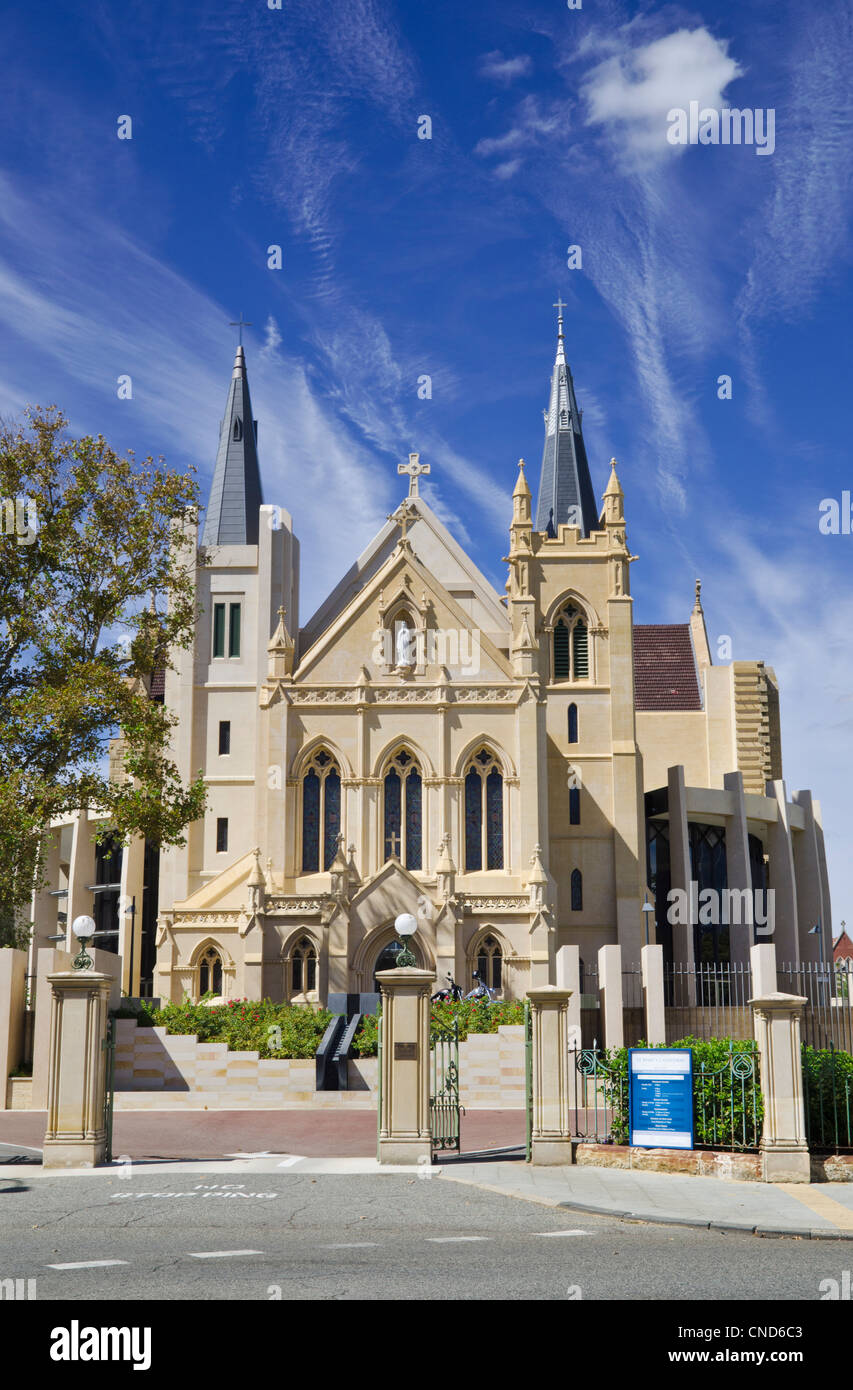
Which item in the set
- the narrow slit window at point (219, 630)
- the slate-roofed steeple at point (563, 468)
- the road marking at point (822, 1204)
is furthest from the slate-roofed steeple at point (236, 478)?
the road marking at point (822, 1204)

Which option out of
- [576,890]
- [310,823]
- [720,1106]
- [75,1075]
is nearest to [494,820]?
[310,823]

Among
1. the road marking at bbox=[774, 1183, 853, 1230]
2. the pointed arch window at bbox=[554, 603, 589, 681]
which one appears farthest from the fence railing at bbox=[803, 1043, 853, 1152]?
the pointed arch window at bbox=[554, 603, 589, 681]

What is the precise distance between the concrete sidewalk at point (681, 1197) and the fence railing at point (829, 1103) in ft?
2.88

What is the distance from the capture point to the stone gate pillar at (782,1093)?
15.8 metres

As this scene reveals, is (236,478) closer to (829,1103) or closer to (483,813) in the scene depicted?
(483,813)

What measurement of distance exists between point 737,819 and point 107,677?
31.6m

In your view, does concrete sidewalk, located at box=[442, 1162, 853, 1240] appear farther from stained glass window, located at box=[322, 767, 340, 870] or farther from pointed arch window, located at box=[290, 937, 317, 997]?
stained glass window, located at box=[322, 767, 340, 870]

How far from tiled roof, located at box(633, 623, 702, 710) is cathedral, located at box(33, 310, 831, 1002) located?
376 cm

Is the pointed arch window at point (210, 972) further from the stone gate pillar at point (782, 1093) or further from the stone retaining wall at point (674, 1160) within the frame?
the stone gate pillar at point (782, 1093)

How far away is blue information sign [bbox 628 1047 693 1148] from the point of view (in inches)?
656

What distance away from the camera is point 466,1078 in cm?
2798
